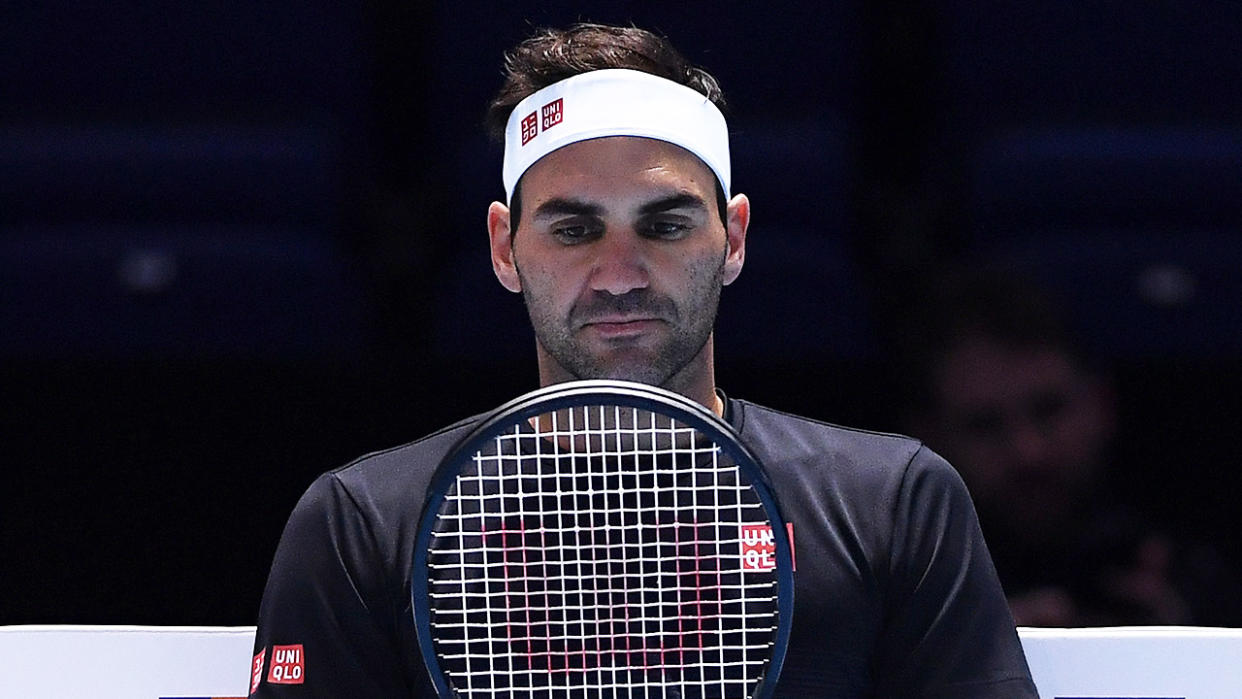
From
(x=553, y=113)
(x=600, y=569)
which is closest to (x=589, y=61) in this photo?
(x=553, y=113)

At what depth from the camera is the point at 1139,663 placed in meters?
2.14

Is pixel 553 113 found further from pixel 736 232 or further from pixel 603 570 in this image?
pixel 603 570

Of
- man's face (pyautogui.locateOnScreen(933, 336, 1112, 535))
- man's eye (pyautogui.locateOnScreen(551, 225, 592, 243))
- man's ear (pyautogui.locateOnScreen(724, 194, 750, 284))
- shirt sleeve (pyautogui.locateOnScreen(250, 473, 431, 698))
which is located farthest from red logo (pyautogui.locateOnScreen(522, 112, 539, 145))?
man's face (pyautogui.locateOnScreen(933, 336, 1112, 535))

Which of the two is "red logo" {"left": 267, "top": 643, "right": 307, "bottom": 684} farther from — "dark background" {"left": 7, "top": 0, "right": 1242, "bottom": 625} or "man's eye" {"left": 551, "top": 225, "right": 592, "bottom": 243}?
"dark background" {"left": 7, "top": 0, "right": 1242, "bottom": 625}

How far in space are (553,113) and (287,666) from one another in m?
0.63

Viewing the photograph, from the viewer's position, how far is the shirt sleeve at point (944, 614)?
1878 mm

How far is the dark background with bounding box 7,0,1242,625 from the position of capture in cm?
286

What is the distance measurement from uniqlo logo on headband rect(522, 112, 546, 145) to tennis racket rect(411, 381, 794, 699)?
0.33 metres

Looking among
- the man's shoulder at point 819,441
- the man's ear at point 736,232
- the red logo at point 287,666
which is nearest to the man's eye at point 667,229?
the man's ear at point 736,232

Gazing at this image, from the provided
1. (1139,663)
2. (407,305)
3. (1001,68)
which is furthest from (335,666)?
(1001,68)

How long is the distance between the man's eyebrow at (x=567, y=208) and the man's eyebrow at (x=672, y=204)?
0.05m

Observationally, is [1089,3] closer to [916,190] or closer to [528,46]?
[916,190]

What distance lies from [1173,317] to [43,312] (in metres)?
1.84

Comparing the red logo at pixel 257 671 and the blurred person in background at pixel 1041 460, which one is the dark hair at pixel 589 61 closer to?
the red logo at pixel 257 671
